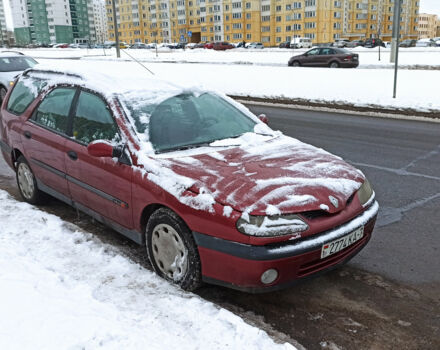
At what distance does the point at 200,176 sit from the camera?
3398mm

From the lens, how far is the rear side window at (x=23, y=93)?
5.36m

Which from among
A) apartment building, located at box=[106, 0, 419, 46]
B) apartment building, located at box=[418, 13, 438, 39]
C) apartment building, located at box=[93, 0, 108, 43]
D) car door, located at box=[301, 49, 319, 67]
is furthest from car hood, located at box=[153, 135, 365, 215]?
apartment building, located at box=[93, 0, 108, 43]

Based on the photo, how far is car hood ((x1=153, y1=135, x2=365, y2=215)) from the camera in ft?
10.2

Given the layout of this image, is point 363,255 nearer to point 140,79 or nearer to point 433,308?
point 433,308

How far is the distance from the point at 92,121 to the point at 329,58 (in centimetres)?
2517

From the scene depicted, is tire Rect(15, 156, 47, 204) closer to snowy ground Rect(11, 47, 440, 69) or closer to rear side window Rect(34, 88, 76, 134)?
rear side window Rect(34, 88, 76, 134)

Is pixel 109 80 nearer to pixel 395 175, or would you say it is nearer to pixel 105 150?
pixel 105 150

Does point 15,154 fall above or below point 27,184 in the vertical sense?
above

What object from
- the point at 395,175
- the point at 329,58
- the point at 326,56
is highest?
the point at 326,56

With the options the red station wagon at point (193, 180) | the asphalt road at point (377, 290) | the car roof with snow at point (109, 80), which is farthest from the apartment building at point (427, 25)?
the red station wagon at point (193, 180)

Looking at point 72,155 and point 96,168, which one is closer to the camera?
point 96,168

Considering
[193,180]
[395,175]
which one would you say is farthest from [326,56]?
[193,180]

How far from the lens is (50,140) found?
4.78 metres

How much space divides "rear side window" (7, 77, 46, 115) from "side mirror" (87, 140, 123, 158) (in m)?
1.86
